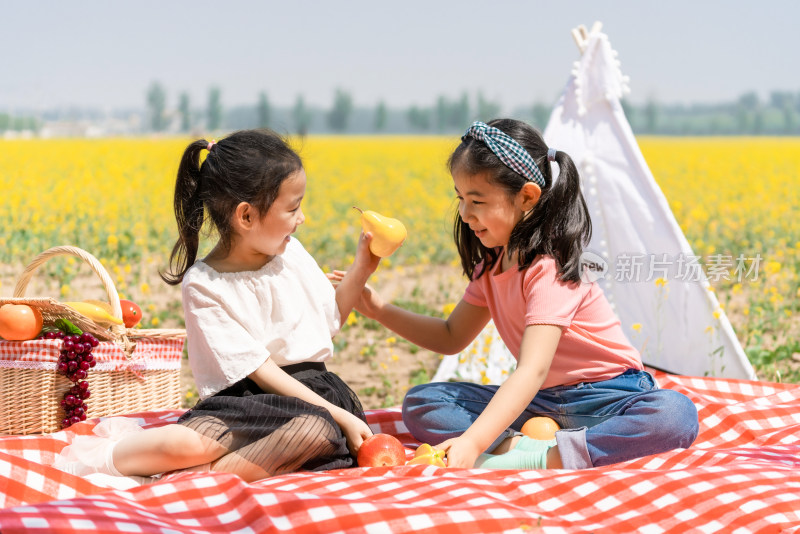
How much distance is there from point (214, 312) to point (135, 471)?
0.54 metres

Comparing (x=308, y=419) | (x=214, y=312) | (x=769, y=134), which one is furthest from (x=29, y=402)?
(x=769, y=134)

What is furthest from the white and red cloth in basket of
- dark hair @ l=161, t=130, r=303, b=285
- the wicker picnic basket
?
dark hair @ l=161, t=130, r=303, b=285

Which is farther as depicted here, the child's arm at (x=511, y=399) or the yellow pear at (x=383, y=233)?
the yellow pear at (x=383, y=233)

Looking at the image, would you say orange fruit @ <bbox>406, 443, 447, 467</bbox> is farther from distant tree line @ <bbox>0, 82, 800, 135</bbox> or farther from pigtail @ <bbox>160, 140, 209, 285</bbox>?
distant tree line @ <bbox>0, 82, 800, 135</bbox>

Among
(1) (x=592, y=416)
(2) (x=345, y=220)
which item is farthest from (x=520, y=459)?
(2) (x=345, y=220)

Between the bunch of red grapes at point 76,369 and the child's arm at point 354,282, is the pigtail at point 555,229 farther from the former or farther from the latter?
the bunch of red grapes at point 76,369

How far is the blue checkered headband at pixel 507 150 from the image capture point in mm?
2748

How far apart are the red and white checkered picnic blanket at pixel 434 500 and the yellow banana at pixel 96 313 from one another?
25.5 inches

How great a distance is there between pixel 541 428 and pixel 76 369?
5.63 feet

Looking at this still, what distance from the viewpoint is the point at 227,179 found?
2.74 metres

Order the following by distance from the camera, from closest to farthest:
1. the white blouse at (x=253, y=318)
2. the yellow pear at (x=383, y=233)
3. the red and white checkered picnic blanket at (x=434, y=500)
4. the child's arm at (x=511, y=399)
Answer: the red and white checkered picnic blanket at (x=434, y=500) → the child's arm at (x=511, y=399) → the white blouse at (x=253, y=318) → the yellow pear at (x=383, y=233)

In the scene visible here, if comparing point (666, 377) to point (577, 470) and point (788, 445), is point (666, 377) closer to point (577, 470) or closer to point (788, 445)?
point (788, 445)

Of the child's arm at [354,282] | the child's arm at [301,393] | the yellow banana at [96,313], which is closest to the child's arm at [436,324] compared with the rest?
the child's arm at [354,282]

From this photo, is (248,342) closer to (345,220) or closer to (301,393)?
(301,393)
